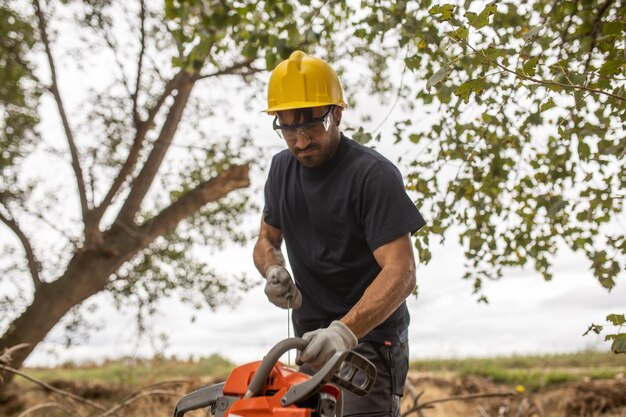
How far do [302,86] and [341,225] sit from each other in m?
0.65

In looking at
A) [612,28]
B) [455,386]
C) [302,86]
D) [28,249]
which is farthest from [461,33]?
[455,386]

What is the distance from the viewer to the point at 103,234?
7.30m

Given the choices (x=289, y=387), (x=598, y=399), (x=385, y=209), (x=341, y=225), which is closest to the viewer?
(x=289, y=387)

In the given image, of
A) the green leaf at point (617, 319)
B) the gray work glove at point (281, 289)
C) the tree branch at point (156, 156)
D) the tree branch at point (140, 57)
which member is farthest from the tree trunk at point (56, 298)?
the green leaf at point (617, 319)

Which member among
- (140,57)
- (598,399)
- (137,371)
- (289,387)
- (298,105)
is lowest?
(598,399)

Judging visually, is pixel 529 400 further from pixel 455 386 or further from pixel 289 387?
pixel 289 387

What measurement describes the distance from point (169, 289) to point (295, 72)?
556 cm

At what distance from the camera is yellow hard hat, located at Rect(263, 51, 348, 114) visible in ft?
9.69

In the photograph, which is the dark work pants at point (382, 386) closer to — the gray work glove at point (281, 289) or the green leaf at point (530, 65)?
the gray work glove at point (281, 289)

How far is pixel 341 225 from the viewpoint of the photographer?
3.03 m

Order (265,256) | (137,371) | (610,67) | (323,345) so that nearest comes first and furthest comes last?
(323,345) < (610,67) < (265,256) < (137,371)

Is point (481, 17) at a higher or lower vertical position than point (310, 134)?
higher

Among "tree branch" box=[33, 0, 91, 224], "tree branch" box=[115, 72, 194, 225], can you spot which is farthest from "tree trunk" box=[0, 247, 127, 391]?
"tree branch" box=[115, 72, 194, 225]

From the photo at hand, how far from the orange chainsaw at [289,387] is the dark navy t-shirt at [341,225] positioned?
69cm
